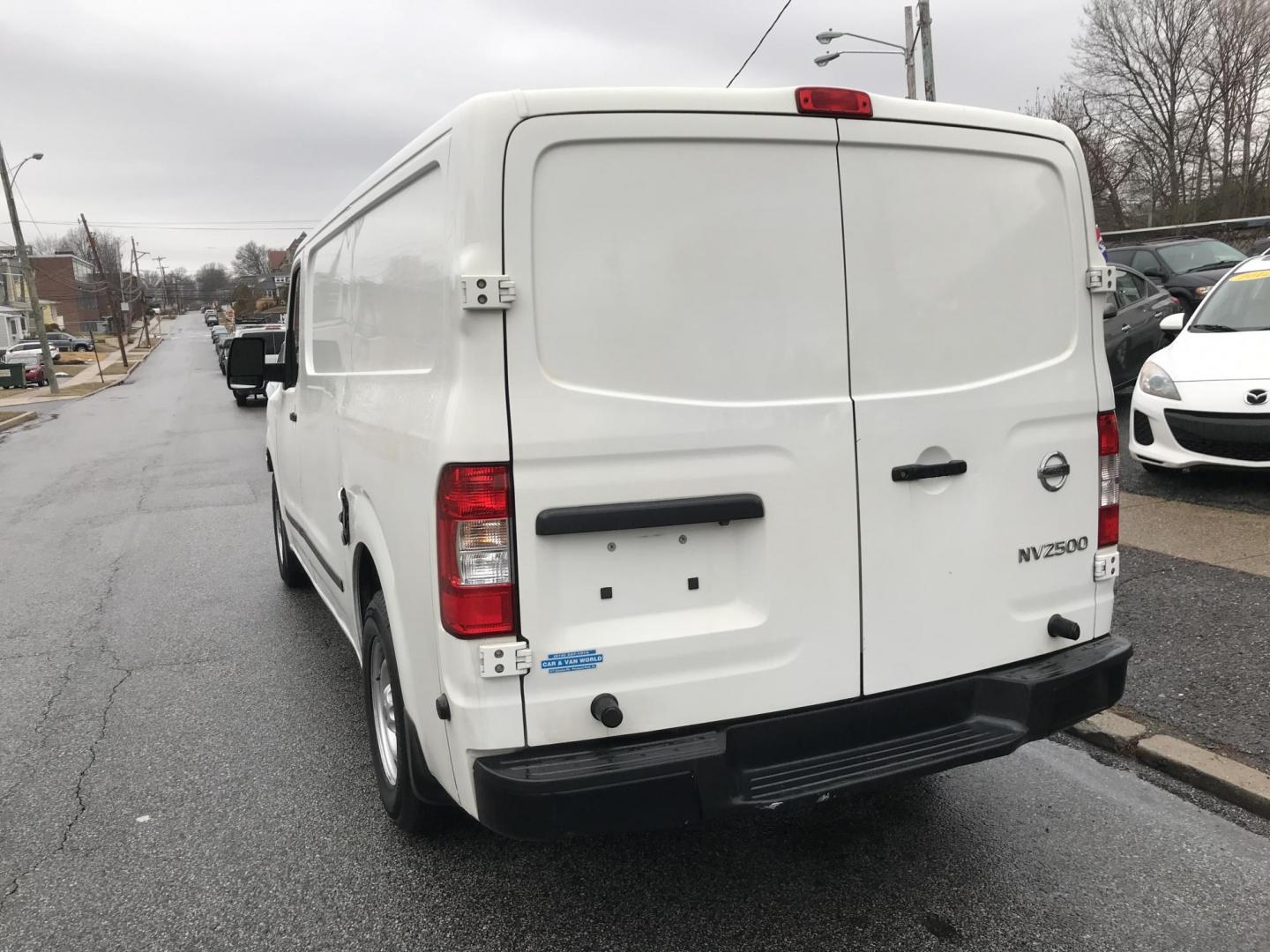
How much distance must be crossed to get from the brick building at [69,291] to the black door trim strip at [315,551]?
350ft

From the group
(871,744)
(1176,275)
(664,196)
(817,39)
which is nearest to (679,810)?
(871,744)

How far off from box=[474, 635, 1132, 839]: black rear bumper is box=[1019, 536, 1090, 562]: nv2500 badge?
0.32 meters

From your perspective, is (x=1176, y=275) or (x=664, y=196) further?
(x=1176, y=275)

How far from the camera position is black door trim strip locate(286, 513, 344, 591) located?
424 cm

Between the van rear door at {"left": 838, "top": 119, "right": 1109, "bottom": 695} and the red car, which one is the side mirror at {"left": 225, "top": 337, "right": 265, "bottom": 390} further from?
the red car

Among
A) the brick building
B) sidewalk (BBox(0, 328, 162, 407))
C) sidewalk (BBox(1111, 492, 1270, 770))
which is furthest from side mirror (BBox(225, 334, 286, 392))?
the brick building

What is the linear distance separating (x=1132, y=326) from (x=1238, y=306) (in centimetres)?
315

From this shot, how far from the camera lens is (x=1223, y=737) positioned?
3.82 m

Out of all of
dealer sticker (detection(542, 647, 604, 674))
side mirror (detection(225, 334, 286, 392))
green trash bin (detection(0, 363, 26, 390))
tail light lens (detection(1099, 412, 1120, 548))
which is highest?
green trash bin (detection(0, 363, 26, 390))

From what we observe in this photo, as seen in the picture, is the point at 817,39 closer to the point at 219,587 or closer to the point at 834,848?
the point at 219,587

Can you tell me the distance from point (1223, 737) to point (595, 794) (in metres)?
2.75

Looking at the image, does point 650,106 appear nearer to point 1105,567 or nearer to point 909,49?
point 1105,567

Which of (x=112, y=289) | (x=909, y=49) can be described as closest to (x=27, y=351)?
(x=112, y=289)

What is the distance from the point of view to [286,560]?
6.78 metres
